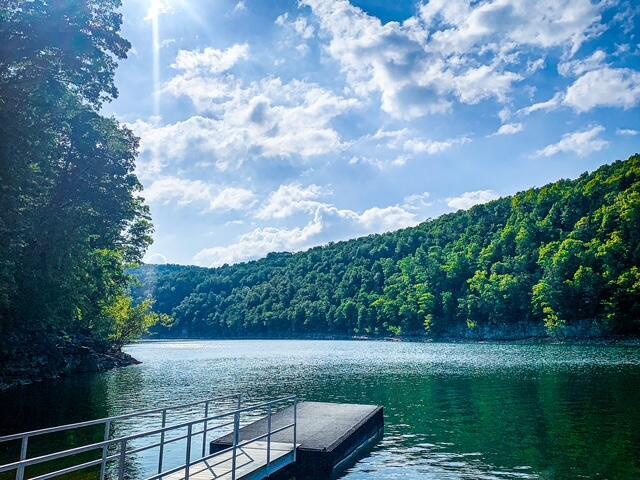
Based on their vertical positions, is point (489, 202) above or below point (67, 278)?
above

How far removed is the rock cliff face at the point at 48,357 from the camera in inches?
1678

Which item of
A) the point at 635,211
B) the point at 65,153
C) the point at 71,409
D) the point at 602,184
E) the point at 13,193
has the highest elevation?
the point at 602,184

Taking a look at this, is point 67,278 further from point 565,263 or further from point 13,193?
point 565,263

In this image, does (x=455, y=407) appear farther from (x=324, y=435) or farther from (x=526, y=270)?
(x=526, y=270)

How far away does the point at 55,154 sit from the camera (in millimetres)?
31359

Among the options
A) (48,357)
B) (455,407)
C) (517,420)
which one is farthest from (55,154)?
(517,420)

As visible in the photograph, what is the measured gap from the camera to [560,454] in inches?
716

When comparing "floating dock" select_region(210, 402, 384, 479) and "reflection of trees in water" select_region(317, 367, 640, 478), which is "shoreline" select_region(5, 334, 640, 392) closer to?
"reflection of trees in water" select_region(317, 367, 640, 478)

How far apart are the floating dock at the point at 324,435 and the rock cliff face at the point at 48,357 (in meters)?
27.5

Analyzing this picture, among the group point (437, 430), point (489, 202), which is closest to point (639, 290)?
point (489, 202)

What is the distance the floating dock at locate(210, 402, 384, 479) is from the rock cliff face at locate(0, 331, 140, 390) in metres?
27.5

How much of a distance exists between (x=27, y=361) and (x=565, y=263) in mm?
112974

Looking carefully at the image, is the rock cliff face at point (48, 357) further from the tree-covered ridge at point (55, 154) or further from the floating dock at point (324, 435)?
the floating dock at point (324, 435)

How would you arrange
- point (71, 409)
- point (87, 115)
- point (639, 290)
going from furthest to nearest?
point (639, 290) < point (87, 115) < point (71, 409)
